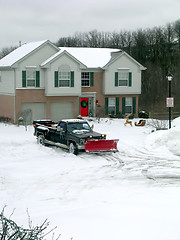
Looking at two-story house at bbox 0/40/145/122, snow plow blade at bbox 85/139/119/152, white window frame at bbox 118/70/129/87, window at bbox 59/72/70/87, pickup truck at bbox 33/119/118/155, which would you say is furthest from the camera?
white window frame at bbox 118/70/129/87

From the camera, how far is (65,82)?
34.0 m

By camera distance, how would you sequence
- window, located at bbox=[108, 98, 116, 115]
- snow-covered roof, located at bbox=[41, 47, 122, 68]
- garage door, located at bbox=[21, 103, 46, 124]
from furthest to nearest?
window, located at bbox=[108, 98, 116, 115] → snow-covered roof, located at bbox=[41, 47, 122, 68] → garage door, located at bbox=[21, 103, 46, 124]

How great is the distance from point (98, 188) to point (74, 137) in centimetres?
620

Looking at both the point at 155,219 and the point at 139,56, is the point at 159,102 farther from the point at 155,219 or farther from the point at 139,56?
the point at 155,219

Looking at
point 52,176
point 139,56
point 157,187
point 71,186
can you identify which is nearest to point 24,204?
point 71,186

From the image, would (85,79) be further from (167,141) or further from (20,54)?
(167,141)

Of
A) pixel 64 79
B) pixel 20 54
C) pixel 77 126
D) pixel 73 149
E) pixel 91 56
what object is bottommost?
pixel 73 149

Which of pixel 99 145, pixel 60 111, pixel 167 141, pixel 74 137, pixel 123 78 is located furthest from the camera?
pixel 123 78

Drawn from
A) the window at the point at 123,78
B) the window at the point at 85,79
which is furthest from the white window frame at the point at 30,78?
the window at the point at 123,78

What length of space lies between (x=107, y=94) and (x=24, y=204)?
83.2ft

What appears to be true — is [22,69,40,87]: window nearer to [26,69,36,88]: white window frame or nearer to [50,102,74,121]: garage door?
[26,69,36,88]: white window frame

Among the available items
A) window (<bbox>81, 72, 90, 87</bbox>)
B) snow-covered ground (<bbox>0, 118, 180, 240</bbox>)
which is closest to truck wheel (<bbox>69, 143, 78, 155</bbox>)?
snow-covered ground (<bbox>0, 118, 180, 240</bbox>)

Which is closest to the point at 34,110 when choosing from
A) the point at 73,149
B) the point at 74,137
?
the point at 74,137

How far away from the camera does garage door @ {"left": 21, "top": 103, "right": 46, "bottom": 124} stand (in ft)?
109
